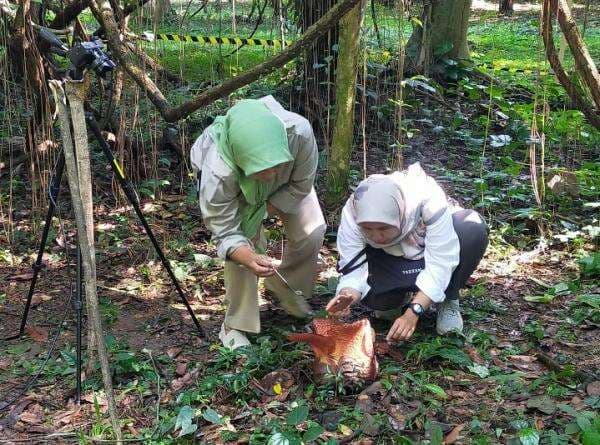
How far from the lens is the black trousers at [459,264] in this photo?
9.95ft

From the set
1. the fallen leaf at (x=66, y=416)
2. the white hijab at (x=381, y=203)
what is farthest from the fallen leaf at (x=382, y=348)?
the fallen leaf at (x=66, y=416)

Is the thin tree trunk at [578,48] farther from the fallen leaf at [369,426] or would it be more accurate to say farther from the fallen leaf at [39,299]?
the fallen leaf at [39,299]

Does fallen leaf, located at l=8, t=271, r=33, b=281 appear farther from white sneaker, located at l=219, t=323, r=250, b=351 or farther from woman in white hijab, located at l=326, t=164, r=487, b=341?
woman in white hijab, located at l=326, t=164, r=487, b=341

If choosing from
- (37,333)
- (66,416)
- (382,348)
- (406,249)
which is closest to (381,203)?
(406,249)

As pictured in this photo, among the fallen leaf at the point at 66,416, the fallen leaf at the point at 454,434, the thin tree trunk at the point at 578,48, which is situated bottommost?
the fallen leaf at the point at 66,416

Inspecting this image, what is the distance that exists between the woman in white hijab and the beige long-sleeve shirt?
26 centimetres

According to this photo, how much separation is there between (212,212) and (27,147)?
263cm

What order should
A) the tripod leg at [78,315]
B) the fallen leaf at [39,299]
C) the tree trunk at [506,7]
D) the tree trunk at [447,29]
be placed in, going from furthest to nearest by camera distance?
the tree trunk at [506,7], the tree trunk at [447,29], the fallen leaf at [39,299], the tripod leg at [78,315]

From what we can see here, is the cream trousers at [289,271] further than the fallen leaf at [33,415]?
Yes

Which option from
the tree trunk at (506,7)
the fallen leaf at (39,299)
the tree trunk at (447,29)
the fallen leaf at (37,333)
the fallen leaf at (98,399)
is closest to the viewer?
the fallen leaf at (98,399)

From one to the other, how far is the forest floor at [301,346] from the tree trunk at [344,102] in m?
0.21

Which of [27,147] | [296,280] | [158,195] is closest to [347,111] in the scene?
[296,280]

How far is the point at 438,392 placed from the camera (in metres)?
2.60

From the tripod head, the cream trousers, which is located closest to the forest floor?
the cream trousers
